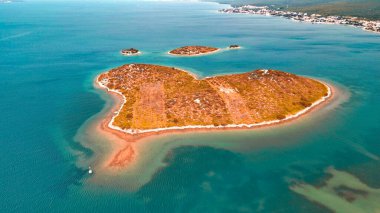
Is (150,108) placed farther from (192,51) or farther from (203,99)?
(192,51)

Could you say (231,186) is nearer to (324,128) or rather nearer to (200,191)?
(200,191)

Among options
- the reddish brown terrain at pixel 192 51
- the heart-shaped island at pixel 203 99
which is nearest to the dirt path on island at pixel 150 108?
the heart-shaped island at pixel 203 99

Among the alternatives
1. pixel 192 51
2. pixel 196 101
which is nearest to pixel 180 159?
pixel 196 101

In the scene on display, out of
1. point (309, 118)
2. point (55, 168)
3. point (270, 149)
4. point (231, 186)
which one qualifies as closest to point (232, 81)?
point (309, 118)

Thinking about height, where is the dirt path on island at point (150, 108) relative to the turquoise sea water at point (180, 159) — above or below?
above

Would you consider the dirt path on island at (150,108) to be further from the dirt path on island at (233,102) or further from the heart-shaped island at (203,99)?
the dirt path on island at (233,102)

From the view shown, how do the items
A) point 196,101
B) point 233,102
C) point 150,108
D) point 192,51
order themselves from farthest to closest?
point 192,51 < point 233,102 < point 196,101 < point 150,108

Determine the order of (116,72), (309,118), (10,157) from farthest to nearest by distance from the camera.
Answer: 1. (116,72)
2. (309,118)
3. (10,157)
